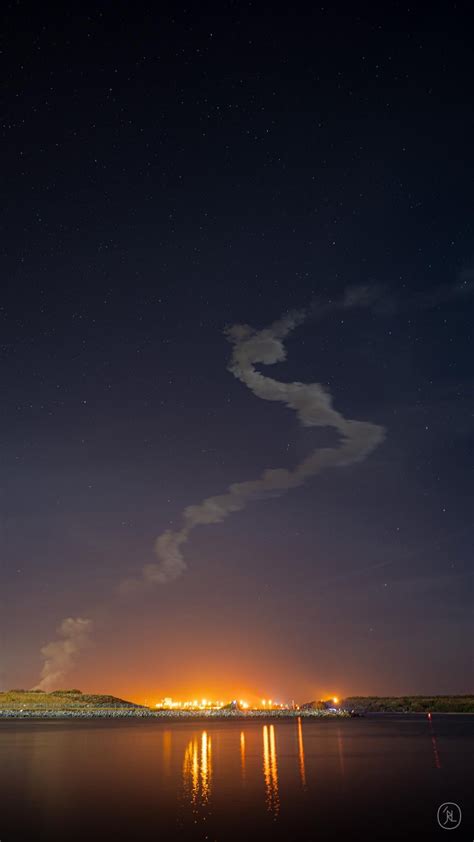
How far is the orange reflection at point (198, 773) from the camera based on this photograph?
3244 cm

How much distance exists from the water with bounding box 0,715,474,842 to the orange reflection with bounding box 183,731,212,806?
0.06 meters

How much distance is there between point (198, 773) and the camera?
135 feet

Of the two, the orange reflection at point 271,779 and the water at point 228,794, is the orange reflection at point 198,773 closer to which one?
the water at point 228,794

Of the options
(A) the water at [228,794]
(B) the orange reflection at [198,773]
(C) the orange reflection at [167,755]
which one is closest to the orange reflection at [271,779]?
(A) the water at [228,794]

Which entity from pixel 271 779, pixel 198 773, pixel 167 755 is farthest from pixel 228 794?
pixel 167 755

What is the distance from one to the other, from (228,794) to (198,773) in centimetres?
946

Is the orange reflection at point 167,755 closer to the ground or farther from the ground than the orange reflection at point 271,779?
farther from the ground

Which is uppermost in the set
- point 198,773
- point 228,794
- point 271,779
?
point 198,773

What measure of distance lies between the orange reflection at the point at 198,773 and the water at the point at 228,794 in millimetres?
64

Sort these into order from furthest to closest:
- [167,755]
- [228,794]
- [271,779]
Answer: [167,755]
[271,779]
[228,794]

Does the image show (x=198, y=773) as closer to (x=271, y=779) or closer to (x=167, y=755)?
(x=271, y=779)

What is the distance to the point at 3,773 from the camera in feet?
137

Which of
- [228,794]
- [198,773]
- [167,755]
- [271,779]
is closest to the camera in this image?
[228,794]

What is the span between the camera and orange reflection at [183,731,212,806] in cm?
3244
